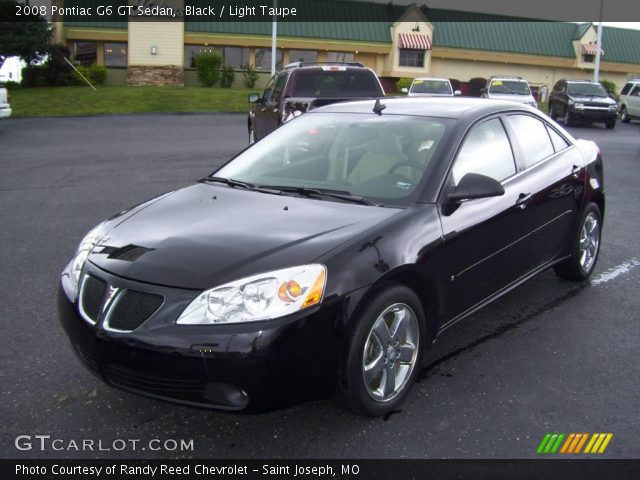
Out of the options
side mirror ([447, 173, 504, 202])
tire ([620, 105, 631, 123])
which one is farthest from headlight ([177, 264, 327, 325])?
tire ([620, 105, 631, 123])

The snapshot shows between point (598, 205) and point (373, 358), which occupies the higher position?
point (598, 205)

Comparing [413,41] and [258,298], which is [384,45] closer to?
[413,41]

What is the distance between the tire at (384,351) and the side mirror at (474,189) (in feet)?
2.19

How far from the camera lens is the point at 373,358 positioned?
11.6 feet

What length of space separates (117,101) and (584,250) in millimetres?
25154

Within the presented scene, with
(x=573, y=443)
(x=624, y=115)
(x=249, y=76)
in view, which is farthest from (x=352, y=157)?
(x=249, y=76)

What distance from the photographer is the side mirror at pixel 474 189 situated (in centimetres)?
396

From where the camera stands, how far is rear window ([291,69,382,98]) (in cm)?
1266

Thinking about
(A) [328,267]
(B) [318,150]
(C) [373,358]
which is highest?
(B) [318,150]

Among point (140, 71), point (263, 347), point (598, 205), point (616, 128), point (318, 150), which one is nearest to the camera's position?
point (263, 347)

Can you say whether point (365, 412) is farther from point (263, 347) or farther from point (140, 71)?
point (140, 71)

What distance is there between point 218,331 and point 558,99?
88.0 feet

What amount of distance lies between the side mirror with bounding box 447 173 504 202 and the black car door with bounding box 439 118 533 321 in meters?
0.07

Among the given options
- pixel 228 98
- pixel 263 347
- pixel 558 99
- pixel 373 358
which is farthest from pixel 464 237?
pixel 228 98
